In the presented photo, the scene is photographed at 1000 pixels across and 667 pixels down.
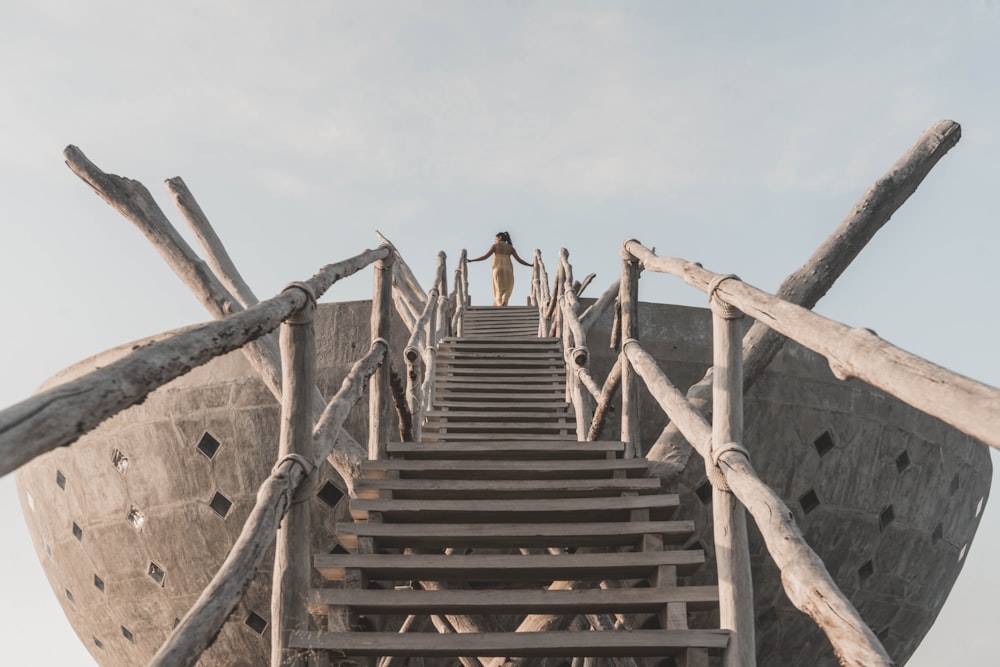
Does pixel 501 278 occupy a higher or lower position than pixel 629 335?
higher

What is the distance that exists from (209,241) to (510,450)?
3.36 m

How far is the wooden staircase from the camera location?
3.50m

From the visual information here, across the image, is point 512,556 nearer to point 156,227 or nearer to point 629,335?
point 629,335

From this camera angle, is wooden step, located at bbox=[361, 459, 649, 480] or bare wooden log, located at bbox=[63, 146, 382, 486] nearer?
wooden step, located at bbox=[361, 459, 649, 480]

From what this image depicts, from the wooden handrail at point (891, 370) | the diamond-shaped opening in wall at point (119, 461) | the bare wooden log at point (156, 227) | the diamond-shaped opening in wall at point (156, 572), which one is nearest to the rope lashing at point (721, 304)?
the wooden handrail at point (891, 370)

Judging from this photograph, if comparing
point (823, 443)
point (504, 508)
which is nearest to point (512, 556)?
point (504, 508)

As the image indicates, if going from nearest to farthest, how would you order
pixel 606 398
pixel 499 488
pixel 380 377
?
1. pixel 499 488
2. pixel 380 377
3. pixel 606 398

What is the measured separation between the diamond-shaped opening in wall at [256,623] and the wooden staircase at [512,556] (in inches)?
131

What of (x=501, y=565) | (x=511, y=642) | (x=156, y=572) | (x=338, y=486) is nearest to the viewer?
(x=511, y=642)

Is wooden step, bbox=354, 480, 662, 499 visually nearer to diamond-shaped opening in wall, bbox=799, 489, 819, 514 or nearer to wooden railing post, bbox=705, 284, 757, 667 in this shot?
wooden railing post, bbox=705, 284, 757, 667

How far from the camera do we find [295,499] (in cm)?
369

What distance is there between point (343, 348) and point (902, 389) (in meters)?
7.20

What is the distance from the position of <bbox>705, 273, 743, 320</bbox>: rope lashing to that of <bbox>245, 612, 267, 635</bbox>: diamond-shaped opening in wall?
246 inches

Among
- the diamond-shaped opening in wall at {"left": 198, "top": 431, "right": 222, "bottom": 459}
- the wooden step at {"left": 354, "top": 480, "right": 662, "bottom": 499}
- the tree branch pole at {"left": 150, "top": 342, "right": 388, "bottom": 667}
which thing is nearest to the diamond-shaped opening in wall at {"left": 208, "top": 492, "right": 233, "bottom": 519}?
the diamond-shaped opening in wall at {"left": 198, "top": 431, "right": 222, "bottom": 459}
